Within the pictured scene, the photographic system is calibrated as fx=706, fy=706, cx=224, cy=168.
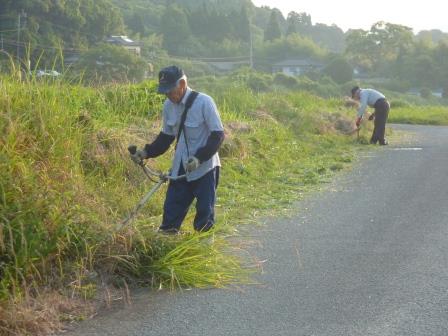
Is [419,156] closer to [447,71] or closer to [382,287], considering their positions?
[382,287]

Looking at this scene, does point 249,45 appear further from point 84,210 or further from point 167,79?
point 84,210

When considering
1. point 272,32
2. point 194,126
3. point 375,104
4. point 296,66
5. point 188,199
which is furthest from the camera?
point 272,32

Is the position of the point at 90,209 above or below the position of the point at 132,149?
below

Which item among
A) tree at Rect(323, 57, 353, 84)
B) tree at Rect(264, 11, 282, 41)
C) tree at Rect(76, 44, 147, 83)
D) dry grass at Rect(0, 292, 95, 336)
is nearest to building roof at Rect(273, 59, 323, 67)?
tree at Rect(264, 11, 282, 41)

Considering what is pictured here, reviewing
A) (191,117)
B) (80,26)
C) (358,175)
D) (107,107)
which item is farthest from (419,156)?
(191,117)

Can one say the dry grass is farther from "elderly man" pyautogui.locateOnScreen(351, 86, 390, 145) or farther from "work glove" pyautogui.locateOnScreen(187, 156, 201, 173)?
"elderly man" pyautogui.locateOnScreen(351, 86, 390, 145)

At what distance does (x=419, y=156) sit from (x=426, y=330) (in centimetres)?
1158

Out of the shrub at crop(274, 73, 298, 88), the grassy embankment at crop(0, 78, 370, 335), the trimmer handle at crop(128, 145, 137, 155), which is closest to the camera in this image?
the grassy embankment at crop(0, 78, 370, 335)

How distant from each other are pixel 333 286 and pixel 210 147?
170 centimetres

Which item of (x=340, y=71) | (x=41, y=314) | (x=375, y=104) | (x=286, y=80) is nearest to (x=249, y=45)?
(x=340, y=71)

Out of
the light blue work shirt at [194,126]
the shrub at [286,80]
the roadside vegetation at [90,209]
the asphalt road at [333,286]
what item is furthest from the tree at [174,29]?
the light blue work shirt at [194,126]

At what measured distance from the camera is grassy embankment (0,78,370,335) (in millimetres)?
5441

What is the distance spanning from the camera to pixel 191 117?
677 cm

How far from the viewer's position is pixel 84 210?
20.2 ft
